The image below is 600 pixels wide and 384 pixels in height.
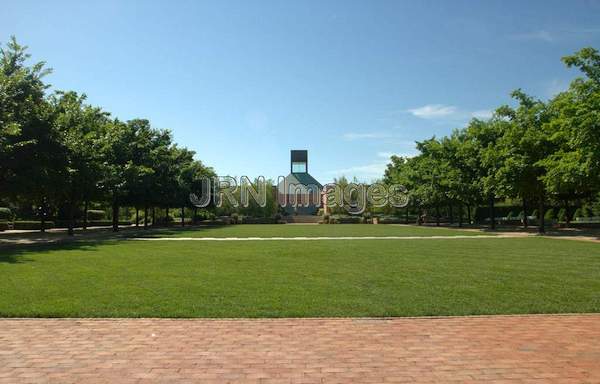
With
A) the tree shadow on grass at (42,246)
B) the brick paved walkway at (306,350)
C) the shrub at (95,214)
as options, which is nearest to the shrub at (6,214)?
the shrub at (95,214)

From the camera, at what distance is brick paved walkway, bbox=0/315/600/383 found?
568 cm

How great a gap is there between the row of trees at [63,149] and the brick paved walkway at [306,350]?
1814 cm

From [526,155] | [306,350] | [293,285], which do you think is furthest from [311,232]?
[306,350]

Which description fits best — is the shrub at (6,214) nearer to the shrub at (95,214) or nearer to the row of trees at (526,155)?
the shrub at (95,214)

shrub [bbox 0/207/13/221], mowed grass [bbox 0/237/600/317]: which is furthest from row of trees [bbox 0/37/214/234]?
shrub [bbox 0/207/13/221]

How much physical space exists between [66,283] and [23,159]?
16.1 m

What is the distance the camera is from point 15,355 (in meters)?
6.36

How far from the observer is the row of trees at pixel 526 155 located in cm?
2505

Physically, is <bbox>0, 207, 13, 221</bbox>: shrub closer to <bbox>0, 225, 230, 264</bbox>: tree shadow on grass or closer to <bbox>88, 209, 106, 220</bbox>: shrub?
<bbox>88, 209, 106, 220</bbox>: shrub

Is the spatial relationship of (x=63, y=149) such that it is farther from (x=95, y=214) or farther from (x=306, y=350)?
(x=95, y=214)

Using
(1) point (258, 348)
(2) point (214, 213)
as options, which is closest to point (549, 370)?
(1) point (258, 348)

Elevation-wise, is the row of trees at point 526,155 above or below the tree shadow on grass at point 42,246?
above

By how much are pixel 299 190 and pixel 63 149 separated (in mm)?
72123

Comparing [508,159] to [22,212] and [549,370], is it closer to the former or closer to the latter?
[549,370]
